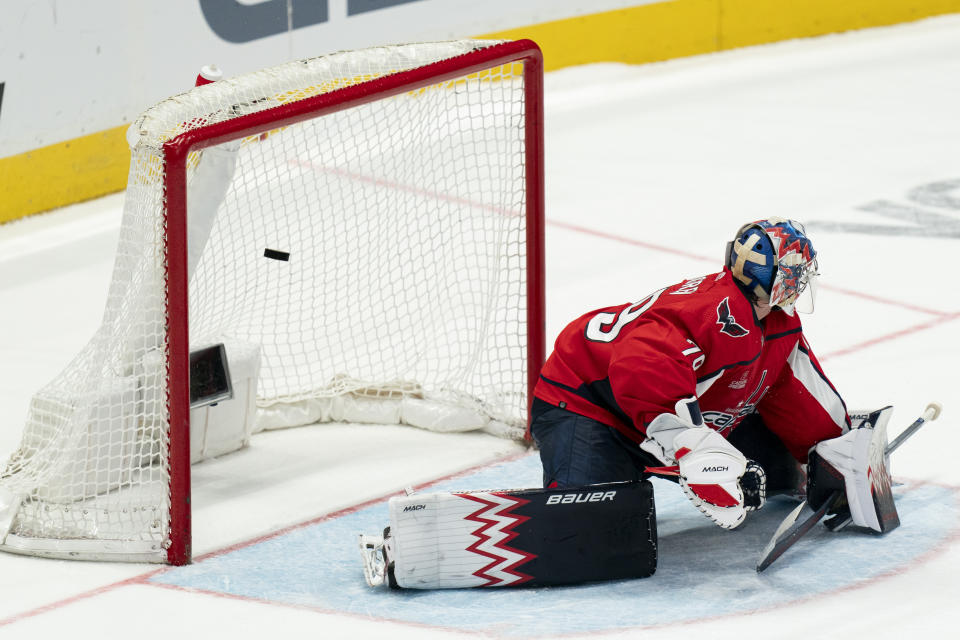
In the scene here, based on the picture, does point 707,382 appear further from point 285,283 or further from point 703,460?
point 285,283

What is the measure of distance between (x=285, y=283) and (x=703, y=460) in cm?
178

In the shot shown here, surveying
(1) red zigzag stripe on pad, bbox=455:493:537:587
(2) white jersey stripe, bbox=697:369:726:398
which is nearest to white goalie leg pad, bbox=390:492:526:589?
(1) red zigzag stripe on pad, bbox=455:493:537:587

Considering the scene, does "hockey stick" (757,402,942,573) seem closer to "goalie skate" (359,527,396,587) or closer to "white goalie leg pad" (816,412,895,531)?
"white goalie leg pad" (816,412,895,531)

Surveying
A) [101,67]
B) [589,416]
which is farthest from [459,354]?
[101,67]

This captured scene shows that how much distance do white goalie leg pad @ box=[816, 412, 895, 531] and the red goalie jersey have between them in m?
0.09

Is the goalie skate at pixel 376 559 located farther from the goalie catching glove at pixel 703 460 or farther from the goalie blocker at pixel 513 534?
the goalie catching glove at pixel 703 460

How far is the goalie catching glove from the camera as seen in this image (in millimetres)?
3287

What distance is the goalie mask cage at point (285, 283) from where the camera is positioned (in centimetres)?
354

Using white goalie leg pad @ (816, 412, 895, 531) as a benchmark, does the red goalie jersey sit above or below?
above

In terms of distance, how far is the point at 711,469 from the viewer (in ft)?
10.8

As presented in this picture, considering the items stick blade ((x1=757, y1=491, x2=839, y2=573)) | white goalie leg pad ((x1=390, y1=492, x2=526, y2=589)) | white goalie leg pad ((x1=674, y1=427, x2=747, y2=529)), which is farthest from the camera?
stick blade ((x1=757, y1=491, x2=839, y2=573))

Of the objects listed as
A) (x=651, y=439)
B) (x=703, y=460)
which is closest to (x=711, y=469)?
(x=703, y=460)

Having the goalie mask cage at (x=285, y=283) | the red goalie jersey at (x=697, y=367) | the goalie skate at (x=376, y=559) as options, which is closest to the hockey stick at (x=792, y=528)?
the red goalie jersey at (x=697, y=367)

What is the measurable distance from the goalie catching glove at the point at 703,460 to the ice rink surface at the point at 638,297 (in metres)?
0.21
